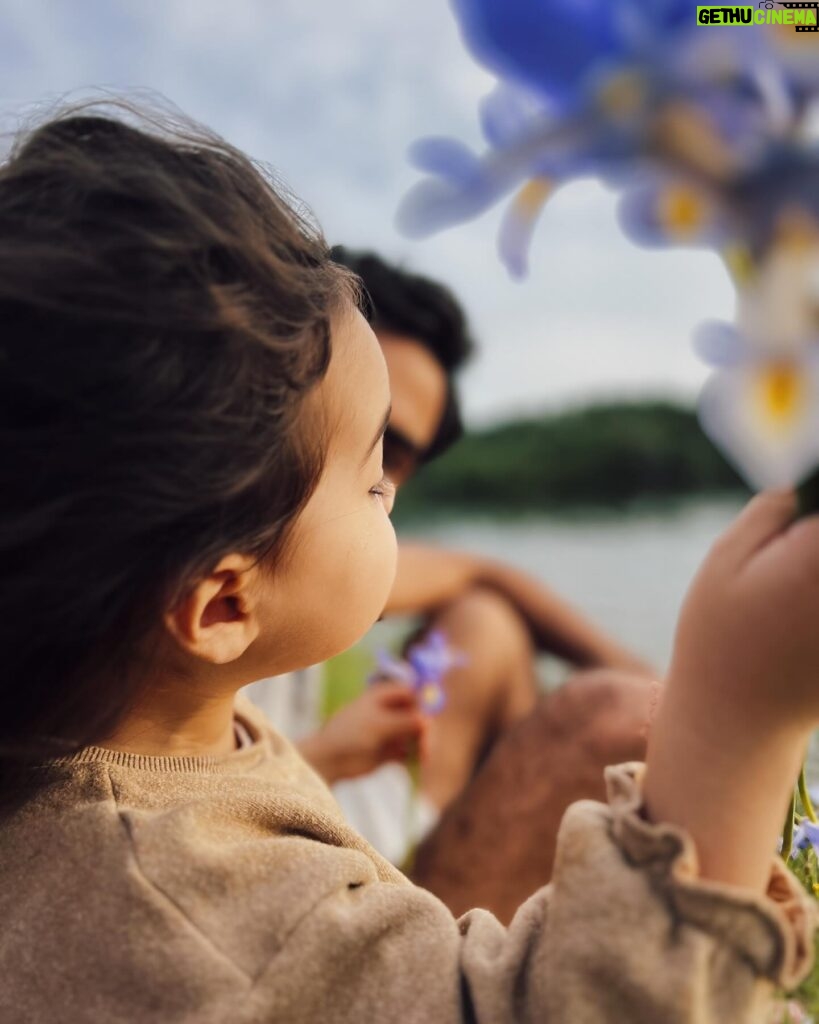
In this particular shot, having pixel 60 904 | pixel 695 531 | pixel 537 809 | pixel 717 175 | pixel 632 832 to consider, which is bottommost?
pixel 695 531

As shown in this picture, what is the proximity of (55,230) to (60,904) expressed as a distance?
423 mm

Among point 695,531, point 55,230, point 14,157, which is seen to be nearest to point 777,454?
point 55,230

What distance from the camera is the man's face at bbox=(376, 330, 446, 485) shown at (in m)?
2.28

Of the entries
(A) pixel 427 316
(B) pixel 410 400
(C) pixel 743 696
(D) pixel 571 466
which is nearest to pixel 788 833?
(C) pixel 743 696

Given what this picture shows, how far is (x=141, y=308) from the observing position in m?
0.68

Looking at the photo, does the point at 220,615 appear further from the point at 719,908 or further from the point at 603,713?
the point at 603,713

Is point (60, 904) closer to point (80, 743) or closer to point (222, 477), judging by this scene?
point (80, 743)

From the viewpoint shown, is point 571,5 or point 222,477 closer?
point 571,5

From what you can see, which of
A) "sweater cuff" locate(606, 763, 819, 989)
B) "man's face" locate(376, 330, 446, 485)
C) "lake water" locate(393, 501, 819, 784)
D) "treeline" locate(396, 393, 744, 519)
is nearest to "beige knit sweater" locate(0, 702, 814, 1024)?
"sweater cuff" locate(606, 763, 819, 989)

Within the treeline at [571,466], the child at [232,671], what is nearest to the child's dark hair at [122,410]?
the child at [232,671]

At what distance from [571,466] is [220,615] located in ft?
22.4

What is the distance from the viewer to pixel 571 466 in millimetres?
7488

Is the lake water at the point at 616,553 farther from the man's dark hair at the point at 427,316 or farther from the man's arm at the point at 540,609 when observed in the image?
the man's dark hair at the point at 427,316

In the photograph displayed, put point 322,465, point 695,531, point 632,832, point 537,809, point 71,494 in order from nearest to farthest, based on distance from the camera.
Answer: point 632,832 < point 71,494 < point 322,465 < point 537,809 < point 695,531
